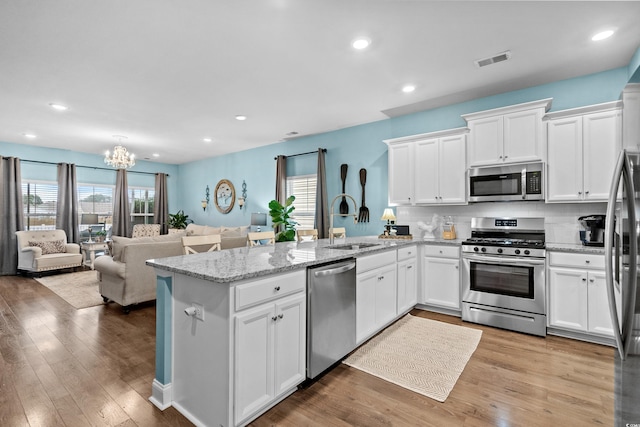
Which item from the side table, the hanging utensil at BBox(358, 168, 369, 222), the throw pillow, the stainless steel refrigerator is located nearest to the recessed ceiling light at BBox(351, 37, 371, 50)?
the stainless steel refrigerator

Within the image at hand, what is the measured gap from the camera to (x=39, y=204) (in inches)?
281

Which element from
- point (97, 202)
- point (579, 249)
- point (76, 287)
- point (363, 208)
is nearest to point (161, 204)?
point (97, 202)

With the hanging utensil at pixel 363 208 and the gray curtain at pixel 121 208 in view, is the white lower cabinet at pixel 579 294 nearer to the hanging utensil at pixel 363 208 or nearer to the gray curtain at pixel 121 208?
the hanging utensil at pixel 363 208

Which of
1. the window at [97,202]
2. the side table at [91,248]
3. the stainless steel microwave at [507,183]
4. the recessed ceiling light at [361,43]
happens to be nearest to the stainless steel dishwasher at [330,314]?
the recessed ceiling light at [361,43]

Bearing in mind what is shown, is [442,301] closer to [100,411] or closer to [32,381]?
[100,411]

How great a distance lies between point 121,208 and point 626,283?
9.68 m

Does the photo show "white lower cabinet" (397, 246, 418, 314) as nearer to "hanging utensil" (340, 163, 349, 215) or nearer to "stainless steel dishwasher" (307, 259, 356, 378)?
"stainless steel dishwasher" (307, 259, 356, 378)

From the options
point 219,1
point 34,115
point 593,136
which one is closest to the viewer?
point 219,1

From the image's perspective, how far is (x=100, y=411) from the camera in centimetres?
198

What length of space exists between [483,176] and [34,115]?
667cm

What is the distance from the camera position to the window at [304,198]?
5.99 metres

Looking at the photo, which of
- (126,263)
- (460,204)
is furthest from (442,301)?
(126,263)

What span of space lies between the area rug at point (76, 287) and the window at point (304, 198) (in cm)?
353

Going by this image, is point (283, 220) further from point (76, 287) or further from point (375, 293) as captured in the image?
point (76, 287)
